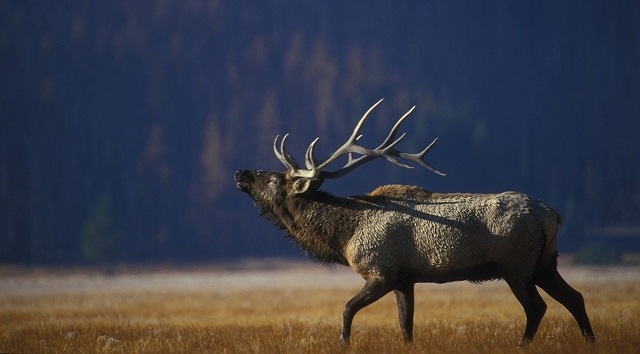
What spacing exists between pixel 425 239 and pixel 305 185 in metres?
1.91

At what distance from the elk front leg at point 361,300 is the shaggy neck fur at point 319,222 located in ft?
2.88

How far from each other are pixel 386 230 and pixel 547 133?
134m

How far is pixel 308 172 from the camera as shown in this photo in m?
12.9

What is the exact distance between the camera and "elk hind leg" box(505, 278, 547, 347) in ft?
38.3

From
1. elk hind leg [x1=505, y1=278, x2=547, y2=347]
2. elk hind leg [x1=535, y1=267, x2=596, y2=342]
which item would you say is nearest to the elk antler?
elk hind leg [x1=505, y1=278, x2=547, y2=347]

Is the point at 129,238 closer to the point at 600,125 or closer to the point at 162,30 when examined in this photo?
the point at 162,30

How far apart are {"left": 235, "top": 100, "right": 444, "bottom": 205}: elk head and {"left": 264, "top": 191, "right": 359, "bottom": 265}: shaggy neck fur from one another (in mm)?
150

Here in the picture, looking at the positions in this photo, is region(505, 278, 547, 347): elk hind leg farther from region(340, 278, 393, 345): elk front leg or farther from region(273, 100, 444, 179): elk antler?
region(273, 100, 444, 179): elk antler

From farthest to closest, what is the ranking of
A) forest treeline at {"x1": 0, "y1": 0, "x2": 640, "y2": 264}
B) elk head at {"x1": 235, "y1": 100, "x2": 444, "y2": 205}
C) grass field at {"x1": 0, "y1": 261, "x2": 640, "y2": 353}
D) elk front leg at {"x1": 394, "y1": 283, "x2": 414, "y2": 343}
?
forest treeline at {"x1": 0, "y1": 0, "x2": 640, "y2": 264}
elk head at {"x1": 235, "y1": 100, "x2": 444, "y2": 205}
elk front leg at {"x1": 394, "y1": 283, "x2": 414, "y2": 343}
grass field at {"x1": 0, "y1": 261, "x2": 640, "y2": 353}

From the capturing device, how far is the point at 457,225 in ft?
38.9

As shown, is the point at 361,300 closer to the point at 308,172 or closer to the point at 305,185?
the point at 305,185

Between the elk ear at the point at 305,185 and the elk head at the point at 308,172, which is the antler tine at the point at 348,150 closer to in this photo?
the elk head at the point at 308,172

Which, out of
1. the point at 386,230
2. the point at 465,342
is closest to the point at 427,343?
the point at 465,342

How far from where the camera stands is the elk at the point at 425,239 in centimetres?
1166
